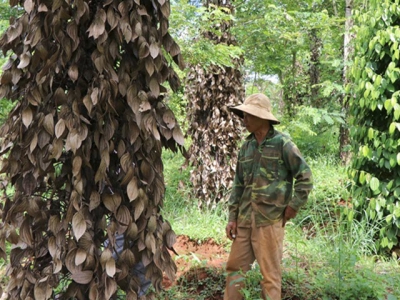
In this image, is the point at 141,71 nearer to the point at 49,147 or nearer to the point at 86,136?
the point at 86,136

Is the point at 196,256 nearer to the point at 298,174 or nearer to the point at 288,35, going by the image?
the point at 298,174

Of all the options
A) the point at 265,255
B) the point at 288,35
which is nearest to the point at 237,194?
the point at 265,255

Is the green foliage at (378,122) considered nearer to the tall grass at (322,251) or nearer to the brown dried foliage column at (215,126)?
the tall grass at (322,251)

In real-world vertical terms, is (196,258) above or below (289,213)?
below

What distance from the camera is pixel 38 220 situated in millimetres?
2486

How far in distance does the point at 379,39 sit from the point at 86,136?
3.82m

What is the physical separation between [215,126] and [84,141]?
15.6 ft

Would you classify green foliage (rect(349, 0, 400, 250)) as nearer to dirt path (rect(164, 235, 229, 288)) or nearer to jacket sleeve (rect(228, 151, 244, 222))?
dirt path (rect(164, 235, 229, 288))

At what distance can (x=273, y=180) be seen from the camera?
3.55 m

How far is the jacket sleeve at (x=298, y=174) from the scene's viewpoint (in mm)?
3447

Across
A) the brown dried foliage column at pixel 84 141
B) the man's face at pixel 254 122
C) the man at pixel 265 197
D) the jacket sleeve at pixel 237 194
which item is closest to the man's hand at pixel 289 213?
the man at pixel 265 197

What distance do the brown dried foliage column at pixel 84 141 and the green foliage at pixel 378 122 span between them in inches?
126

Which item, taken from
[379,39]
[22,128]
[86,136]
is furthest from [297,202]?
[379,39]

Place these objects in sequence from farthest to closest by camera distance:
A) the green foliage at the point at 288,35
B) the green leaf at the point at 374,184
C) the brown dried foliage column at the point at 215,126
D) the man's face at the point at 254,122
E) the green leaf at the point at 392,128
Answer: the green foliage at the point at 288,35
the brown dried foliage column at the point at 215,126
the green leaf at the point at 374,184
the green leaf at the point at 392,128
the man's face at the point at 254,122
